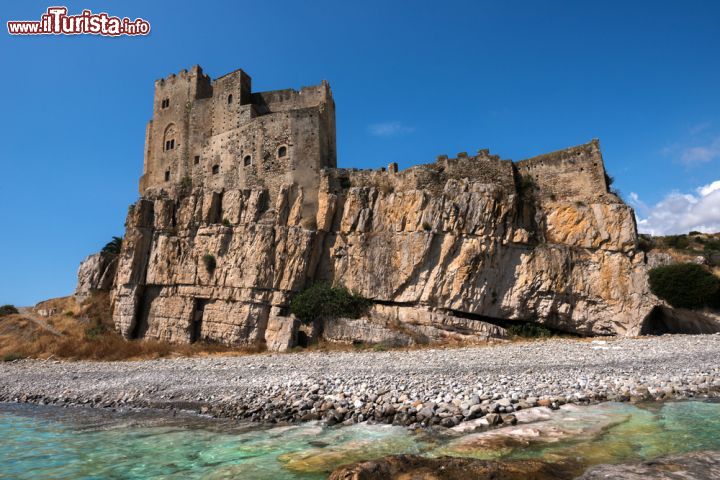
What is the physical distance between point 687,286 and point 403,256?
49.8 feet

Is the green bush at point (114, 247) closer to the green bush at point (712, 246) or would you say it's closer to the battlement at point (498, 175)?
the battlement at point (498, 175)

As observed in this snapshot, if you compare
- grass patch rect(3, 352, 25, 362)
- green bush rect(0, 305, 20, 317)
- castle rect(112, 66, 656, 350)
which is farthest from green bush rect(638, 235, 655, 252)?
green bush rect(0, 305, 20, 317)

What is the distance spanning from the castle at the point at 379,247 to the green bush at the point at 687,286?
1093 millimetres

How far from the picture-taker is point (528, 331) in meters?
25.6

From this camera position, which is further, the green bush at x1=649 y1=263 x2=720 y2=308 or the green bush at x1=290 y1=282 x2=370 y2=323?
the green bush at x1=290 y1=282 x2=370 y2=323

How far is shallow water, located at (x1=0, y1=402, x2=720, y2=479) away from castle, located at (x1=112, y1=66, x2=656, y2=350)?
1498 centimetres

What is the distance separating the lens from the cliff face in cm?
2553

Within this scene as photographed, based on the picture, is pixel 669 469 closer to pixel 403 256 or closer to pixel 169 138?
pixel 403 256

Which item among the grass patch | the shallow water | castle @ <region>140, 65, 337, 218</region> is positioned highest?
castle @ <region>140, 65, 337, 218</region>

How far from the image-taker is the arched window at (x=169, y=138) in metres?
37.4

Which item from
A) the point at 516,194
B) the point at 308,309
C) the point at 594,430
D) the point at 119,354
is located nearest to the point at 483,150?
the point at 516,194

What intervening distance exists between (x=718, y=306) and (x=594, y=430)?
22142 millimetres

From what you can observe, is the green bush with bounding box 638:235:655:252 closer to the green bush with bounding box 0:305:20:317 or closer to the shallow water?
the shallow water

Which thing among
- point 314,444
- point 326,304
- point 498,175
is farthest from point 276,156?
point 314,444
